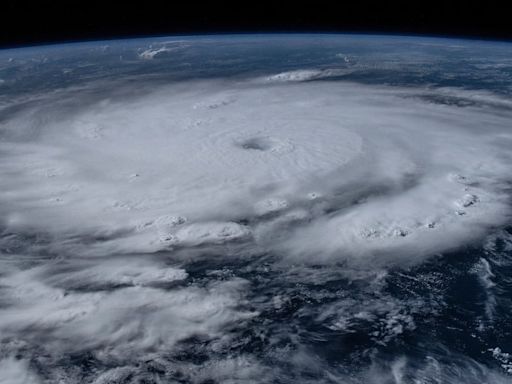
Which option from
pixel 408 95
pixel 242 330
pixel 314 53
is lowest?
pixel 242 330

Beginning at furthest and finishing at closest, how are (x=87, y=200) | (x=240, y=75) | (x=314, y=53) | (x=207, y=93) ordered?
(x=314, y=53), (x=240, y=75), (x=207, y=93), (x=87, y=200)

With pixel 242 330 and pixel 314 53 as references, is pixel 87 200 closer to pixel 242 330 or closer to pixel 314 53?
pixel 242 330

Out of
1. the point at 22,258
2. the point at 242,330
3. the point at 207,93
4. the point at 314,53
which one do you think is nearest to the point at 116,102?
the point at 207,93

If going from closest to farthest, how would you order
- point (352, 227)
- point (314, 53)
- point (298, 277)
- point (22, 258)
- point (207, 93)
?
point (298, 277)
point (22, 258)
point (352, 227)
point (207, 93)
point (314, 53)

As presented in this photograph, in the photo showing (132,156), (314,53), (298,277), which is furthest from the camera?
(314,53)

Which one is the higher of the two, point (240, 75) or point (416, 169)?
point (240, 75)

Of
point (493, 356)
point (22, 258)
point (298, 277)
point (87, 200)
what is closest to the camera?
point (493, 356)

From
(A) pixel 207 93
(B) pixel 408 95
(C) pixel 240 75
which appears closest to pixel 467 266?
(B) pixel 408 95

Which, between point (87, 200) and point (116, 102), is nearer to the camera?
point (87, 200)

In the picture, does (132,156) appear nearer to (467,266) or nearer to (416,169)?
(416,169)
